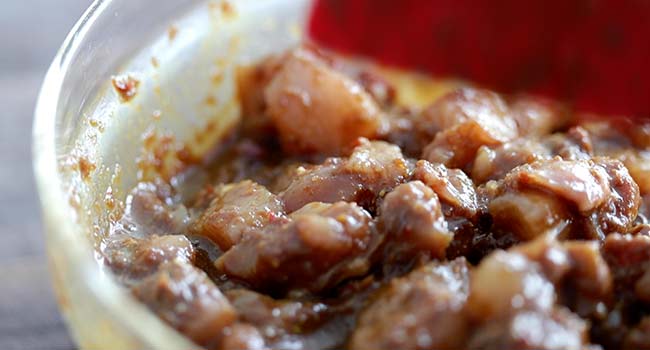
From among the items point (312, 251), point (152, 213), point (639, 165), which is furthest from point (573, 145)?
point (152, 213)

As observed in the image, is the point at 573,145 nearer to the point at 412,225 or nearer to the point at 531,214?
the point at 531,214

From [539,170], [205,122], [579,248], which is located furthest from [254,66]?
[579,248]

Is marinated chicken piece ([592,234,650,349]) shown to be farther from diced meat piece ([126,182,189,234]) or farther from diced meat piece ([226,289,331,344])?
diced meat piece ([126,182,189,234])

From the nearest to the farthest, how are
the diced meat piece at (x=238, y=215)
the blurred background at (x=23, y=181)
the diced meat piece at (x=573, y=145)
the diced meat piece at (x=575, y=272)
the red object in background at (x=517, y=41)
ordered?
the diced meat piece at (x=575, y=272)
the diced meat piece at (x=238, y=215)
the diced meat piece at (x=573, y=145)
the blurred background at (x=23, y=181)
the red object in background at (x=517, y=41)

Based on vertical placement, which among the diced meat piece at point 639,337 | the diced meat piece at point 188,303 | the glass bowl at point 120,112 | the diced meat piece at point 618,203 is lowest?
the diced meat piece at point 639,337

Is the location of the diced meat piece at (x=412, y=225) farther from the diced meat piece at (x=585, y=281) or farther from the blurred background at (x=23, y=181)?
the blurred background at (x=23, y=181)

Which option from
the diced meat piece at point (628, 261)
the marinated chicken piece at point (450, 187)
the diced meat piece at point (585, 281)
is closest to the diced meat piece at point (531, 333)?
the diced meat piece at point (585, 281)
